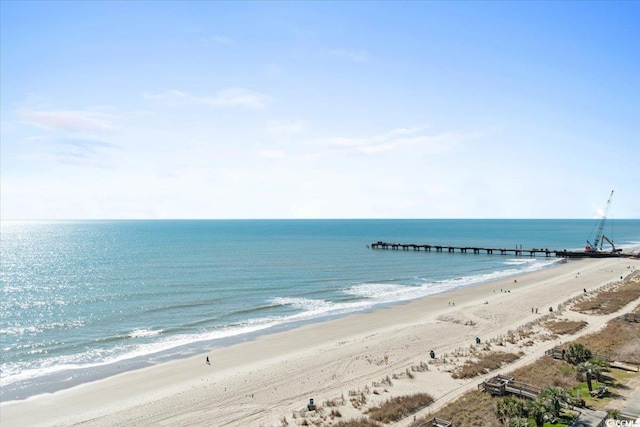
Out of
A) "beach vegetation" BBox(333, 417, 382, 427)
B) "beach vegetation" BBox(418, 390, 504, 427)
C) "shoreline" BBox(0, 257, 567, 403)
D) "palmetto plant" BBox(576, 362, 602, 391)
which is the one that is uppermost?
"palmetto plant" BBox(576, 362, 602, 391)

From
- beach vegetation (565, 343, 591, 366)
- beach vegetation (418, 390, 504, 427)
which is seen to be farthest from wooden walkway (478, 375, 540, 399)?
beach vegetation (565, 343, 591, 366)

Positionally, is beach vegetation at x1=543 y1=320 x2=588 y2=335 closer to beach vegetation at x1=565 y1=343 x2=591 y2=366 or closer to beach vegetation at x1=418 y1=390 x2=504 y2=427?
beach vegetation at x1=565 y1=343 x2=591 y2=366

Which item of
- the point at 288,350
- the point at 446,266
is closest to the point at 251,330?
the point at 288,350

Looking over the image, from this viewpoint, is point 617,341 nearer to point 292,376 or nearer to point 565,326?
point 565,326

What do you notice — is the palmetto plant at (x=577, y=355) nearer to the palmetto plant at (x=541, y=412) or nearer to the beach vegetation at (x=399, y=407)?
the palmetto plant at (x=541, y=412)

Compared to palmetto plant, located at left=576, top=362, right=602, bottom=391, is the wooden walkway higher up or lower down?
lower down

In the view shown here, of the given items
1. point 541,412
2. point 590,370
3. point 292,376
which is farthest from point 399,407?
point 590,370

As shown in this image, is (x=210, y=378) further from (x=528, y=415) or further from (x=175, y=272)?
(x=175, y=272)
